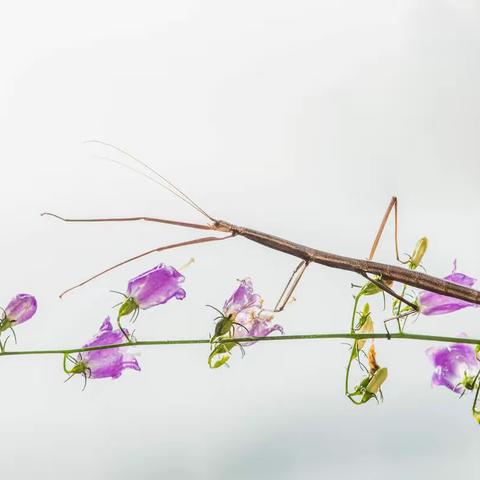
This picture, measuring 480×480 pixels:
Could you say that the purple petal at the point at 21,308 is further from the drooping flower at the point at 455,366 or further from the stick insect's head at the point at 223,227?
the drooping flower at the point at 455,366

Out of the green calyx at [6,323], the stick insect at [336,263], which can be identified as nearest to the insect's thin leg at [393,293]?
the stick insect at [336,263]

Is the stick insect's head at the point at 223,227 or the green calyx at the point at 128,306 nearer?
the green calyx at the point at 128,306

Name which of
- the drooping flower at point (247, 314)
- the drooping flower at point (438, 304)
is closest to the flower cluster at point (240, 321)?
the drooping flower at point (247, 314)

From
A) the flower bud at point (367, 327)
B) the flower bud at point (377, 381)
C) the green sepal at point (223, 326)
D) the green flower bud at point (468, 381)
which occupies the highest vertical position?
the flower bud at point (367, 327)

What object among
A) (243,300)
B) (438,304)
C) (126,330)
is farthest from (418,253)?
(126,330)

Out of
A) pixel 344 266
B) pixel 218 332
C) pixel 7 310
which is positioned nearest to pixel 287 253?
pixel 344 266

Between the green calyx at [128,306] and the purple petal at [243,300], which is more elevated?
the purple petal at [243,300]

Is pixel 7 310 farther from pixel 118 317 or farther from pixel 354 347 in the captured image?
pixel 354 347

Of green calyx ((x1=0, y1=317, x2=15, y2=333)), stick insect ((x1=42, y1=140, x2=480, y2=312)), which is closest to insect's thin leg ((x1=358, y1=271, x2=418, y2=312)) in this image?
stick insect ((x1=42, y1=140, x2=480, y2=312))
